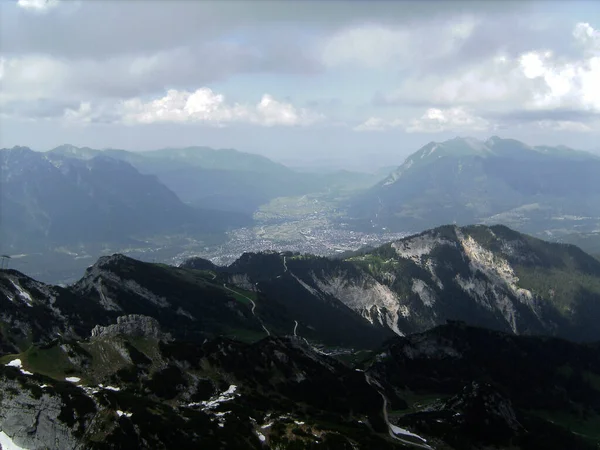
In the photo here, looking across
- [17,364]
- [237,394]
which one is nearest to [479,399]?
[237,394]

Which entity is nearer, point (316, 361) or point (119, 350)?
point (119, 350)

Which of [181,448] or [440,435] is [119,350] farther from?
[440,435]

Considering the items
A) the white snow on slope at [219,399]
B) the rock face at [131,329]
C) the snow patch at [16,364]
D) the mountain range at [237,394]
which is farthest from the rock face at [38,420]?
the rock face at [131,329]

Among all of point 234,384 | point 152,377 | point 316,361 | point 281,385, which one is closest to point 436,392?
point 316,361

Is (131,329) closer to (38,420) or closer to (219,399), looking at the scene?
(219,399)

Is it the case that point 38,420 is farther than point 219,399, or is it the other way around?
point 219,399

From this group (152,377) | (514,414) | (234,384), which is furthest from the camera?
(514,414)

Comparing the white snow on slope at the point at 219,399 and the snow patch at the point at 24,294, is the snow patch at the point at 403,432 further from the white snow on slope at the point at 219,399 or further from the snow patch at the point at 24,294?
the snow patch at the point at 24,294

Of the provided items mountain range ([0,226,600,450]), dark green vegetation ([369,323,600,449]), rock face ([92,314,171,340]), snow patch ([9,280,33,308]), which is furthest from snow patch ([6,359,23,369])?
dark green vegetation ([369,323,600,449])
